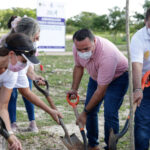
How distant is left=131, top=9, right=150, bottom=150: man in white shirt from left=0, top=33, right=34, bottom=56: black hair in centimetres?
109

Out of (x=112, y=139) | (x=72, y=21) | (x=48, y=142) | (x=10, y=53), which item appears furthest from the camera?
(x=72, y=21)

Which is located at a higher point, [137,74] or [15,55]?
[15,55]

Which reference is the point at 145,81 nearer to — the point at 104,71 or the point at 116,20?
the point at 104,71

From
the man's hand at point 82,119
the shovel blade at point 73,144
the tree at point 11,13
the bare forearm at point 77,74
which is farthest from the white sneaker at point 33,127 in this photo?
the tree at point 11,13

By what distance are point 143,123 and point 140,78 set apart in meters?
0.56

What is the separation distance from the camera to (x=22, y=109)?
5.60 meters

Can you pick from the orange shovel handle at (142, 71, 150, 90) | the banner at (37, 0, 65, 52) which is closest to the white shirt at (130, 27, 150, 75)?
the orange shovel handle at (142, 71, 150, 90)

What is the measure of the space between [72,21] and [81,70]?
52673mm

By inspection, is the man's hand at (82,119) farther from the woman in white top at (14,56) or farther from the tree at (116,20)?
the tree at (116,20)

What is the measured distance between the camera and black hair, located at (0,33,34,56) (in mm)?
2631

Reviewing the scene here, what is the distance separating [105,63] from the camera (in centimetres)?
318

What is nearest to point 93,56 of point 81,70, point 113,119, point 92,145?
point 81,70

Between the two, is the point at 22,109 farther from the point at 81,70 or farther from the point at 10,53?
the point at 10,53

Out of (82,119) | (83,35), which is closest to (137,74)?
(83,35)
